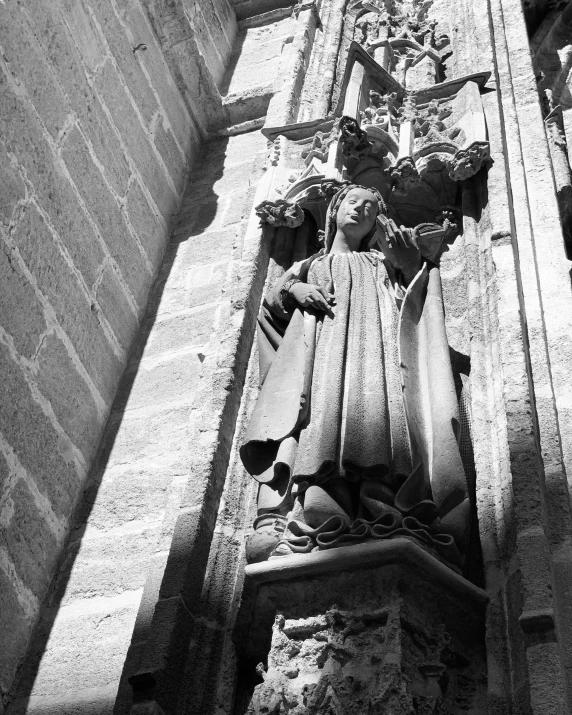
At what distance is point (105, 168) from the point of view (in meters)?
5.46

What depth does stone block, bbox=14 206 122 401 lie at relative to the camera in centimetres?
457

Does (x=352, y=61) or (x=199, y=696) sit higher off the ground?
(x=352, y=61)

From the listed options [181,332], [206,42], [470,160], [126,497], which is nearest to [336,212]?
[470,160]

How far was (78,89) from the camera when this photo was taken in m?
5.37

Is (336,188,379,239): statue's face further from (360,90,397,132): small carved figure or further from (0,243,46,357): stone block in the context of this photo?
(0,243,46,357): stone block

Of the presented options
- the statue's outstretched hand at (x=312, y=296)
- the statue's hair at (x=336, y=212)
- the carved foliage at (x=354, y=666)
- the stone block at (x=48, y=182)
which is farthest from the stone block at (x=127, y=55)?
the carved foliage at (x=354, y=666)

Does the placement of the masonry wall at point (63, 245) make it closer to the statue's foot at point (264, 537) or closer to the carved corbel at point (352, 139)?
the statue's foot at point (264, 537)

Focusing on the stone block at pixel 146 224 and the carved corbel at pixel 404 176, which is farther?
the stone block at pixel 146 224

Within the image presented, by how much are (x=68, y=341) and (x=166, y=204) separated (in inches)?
63.5

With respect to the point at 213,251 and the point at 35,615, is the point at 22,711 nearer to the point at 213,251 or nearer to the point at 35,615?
the point at 35,615

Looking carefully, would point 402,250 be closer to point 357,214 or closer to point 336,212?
→ point 357,214

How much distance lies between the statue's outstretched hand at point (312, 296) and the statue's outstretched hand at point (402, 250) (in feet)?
1.37

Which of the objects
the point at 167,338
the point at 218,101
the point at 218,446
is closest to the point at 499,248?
the point at 218,446

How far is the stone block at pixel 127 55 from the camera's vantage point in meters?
5.91
